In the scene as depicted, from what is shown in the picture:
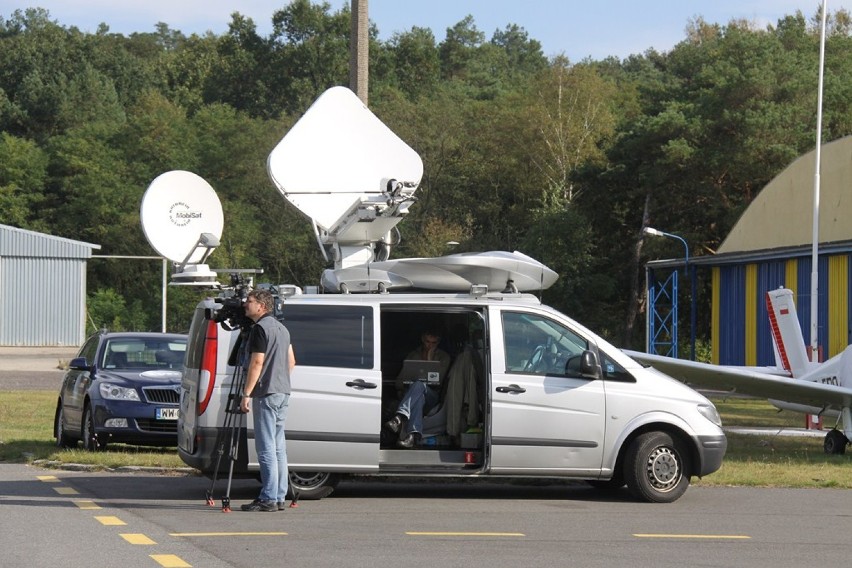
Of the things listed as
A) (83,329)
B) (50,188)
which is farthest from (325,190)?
(50,188)

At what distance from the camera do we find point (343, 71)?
8506 cm

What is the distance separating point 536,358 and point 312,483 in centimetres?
240

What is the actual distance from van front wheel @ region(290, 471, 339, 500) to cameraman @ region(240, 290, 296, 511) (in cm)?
78

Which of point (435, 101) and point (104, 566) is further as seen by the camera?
point (435, 101)

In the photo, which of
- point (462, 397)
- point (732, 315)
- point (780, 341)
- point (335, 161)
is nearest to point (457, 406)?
point (462, 397)

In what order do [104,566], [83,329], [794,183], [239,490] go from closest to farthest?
[104,566]
[239,490]
[794,183]
[83,329]

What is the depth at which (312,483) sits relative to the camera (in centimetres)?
1209

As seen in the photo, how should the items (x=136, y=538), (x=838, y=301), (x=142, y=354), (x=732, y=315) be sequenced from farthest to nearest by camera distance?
1. (x=732, y=315)
2. (x=838, y=301)
3. (x=142, y=354)
4. (x=136, y=538)

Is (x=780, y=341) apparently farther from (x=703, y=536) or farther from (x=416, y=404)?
(x=703, y=536)

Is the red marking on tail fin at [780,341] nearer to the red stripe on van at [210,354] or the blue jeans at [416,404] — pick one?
the blue jeans at [416,404]

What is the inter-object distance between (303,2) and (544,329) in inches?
3021

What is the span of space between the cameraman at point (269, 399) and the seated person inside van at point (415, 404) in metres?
1.37

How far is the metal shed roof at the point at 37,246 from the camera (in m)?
57.4

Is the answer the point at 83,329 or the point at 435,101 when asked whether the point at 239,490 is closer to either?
the point at 83,329
